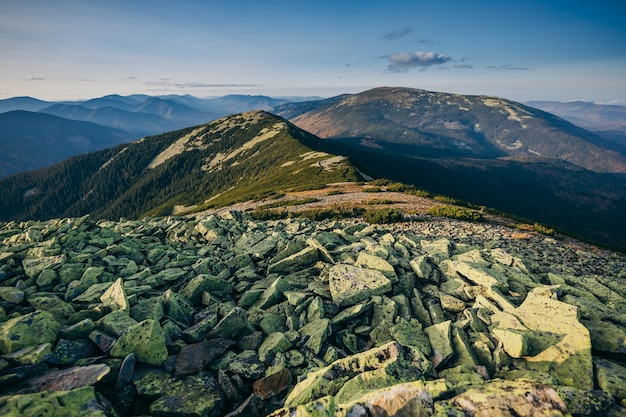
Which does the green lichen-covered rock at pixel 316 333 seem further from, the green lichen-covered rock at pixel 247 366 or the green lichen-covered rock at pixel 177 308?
the green lichen-covered rock at pixel 177 308

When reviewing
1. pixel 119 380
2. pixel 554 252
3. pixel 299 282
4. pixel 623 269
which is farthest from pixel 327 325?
pixel 623 269

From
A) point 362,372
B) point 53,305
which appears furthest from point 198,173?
point 362,372

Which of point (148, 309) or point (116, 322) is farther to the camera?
point (148, 309)


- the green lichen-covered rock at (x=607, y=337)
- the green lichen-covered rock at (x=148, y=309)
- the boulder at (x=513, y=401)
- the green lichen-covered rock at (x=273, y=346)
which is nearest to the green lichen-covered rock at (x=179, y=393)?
the green lichen-covered rock at (x=273, y=346)

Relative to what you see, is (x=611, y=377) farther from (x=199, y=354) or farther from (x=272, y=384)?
(x=199, y=354)

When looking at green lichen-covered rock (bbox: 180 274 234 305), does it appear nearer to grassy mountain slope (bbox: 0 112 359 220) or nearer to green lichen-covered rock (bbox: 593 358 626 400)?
green lichen-covered rock (bbox: 593 358 626 400)

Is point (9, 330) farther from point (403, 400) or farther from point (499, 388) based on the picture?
point (499, 388)
